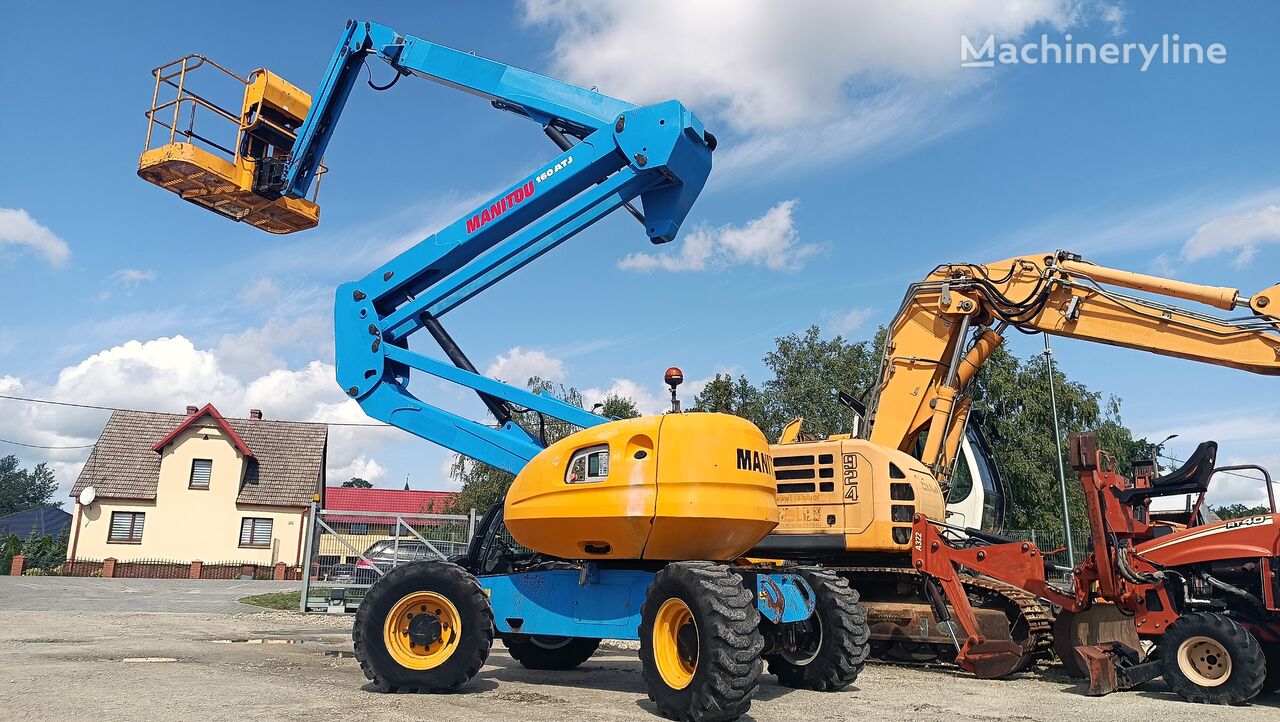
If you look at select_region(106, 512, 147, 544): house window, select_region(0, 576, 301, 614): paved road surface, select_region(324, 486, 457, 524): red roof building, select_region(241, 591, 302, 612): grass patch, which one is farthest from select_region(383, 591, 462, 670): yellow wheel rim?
select_region(324, 486, 457, 524): red roof building

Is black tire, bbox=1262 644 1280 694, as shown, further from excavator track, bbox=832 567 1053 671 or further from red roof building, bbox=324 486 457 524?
red roof building, bbox=324 486 457 524

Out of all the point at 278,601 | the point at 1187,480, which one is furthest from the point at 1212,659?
the point at 278,601

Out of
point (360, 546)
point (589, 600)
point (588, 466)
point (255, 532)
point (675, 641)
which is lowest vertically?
point (675, 641)

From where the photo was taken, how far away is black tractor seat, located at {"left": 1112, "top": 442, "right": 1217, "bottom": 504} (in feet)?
30.6

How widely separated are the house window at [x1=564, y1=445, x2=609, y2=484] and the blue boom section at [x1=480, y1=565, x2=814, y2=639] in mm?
A: 862

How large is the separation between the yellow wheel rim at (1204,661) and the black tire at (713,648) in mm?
4711

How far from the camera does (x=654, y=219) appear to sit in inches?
391

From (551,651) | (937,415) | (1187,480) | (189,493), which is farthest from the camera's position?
(189,493)

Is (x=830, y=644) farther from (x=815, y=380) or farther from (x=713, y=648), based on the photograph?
(x=815, y=380)

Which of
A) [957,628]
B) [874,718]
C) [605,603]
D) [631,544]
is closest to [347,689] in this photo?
[605,603]

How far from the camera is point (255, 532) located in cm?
3725

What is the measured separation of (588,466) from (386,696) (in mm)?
2547

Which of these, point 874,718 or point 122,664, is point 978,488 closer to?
point 874,718

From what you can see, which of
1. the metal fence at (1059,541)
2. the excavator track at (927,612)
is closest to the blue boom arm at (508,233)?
the excavator track at (927,612)
